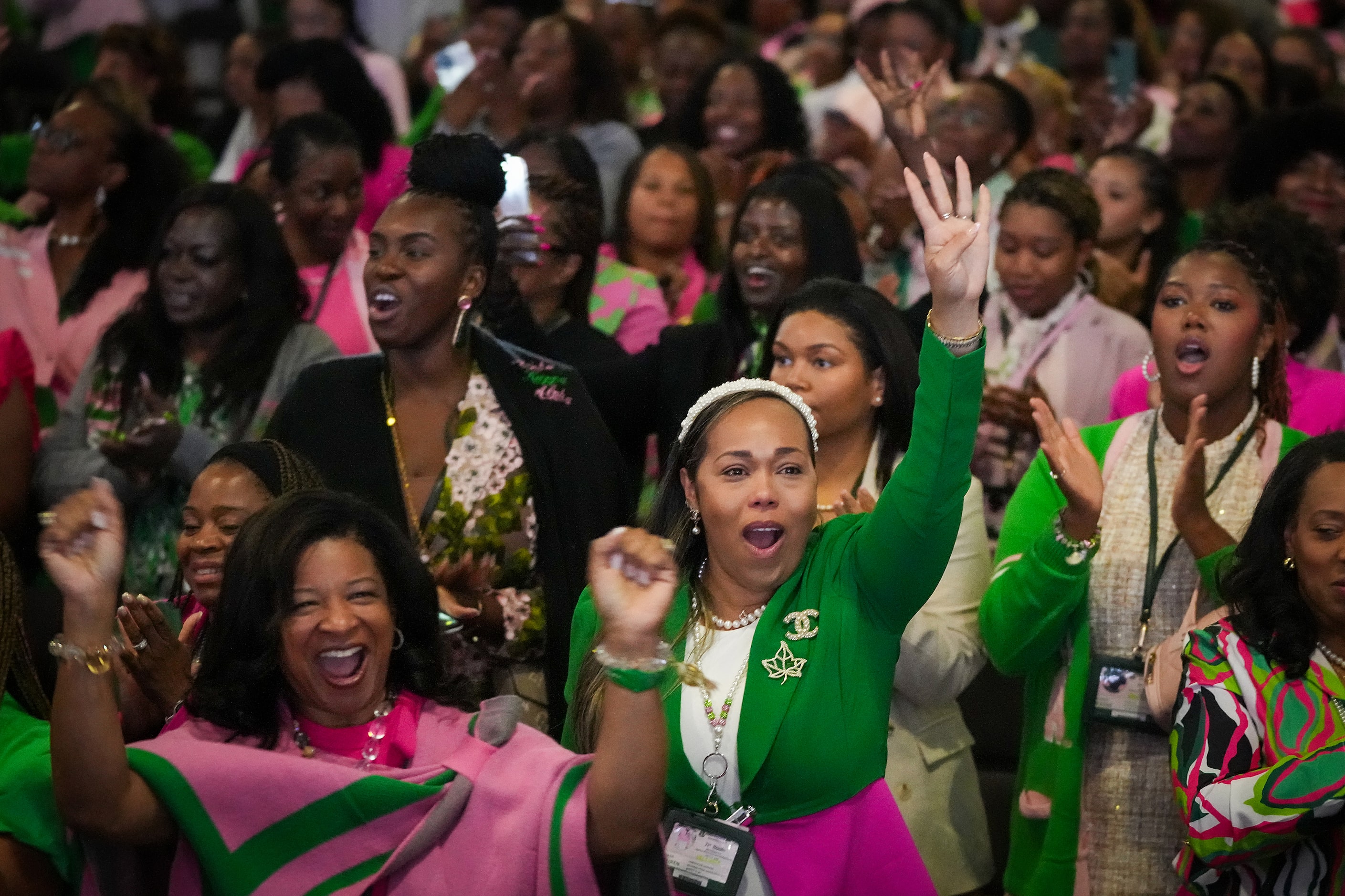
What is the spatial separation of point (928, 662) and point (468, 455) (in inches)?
45.0

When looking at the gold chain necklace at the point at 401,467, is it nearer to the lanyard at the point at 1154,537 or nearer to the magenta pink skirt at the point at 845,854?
the magenta pink skirt at the point at 845,854

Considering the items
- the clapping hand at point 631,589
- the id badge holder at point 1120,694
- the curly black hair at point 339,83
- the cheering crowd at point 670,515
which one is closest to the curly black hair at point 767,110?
the cheering crowd at point 670,515

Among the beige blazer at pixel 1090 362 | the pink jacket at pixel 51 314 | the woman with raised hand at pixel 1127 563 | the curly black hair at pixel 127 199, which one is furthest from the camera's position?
the curly black hair at pixel 127 199

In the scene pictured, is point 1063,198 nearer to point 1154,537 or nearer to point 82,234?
point 1154,537

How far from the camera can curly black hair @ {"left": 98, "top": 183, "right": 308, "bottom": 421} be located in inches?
189

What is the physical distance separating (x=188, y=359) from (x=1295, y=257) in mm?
3010

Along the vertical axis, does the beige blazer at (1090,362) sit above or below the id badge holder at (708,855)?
above

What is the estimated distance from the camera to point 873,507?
11.6ft

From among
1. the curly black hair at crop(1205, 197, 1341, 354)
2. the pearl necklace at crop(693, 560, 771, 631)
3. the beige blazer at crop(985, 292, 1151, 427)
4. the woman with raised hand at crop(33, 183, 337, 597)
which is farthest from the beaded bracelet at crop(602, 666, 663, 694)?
the beige blazer at crop(985, 292, 1151, 427)

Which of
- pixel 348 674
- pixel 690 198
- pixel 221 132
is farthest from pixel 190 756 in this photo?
pixel 221 132

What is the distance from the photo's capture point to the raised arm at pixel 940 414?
294cm

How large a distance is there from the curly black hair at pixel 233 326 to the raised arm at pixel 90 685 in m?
1.97

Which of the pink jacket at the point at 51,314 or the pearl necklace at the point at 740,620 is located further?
the pink jacket at the point at 51,314

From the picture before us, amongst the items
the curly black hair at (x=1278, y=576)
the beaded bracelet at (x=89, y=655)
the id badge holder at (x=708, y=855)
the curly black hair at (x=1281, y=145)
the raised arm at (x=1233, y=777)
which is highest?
the curly black hair at (x=1281, y=145)
